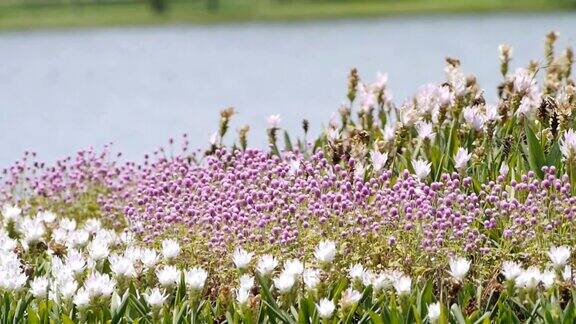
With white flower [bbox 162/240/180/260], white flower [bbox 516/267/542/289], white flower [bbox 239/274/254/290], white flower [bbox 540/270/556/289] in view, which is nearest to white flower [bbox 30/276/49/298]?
white flower [bbox 162/240/180/260]

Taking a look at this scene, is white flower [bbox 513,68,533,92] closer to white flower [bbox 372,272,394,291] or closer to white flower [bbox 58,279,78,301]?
white flower [bbox 372,272,394,291]

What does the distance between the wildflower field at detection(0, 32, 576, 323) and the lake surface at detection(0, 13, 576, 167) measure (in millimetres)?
1366

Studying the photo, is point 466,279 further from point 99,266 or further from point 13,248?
point 13,248

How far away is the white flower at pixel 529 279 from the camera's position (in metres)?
4.94

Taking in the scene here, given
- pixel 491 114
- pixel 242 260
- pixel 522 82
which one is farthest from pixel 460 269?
pixel 522 82

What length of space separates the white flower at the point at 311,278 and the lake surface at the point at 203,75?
2909 millimetres

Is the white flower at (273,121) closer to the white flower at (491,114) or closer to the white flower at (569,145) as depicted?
the white flower at (491,114)

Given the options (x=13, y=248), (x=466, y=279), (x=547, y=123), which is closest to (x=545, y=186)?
(x=466, y=279)

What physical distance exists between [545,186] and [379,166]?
101 centimetres

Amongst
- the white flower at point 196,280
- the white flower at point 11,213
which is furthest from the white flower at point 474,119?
the white flower at point 11,213

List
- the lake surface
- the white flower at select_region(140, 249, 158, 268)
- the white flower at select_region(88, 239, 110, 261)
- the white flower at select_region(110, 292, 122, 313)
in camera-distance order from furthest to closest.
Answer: the lake surface, the white flower at select_region(88, 239, 110, 261), the white flower at select_region(140, 249, 158, 268), the white flower at select_region(110, 292, 122, 313)

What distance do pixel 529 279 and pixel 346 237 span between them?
118 centimetres

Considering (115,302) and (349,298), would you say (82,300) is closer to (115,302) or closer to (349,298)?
(115,302)

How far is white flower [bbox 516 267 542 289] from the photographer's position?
494 centimetres
